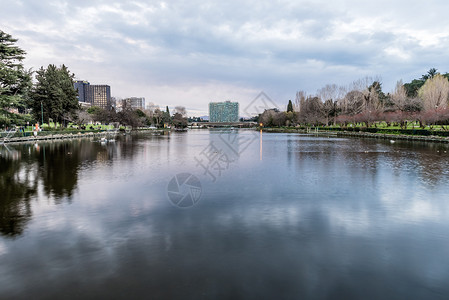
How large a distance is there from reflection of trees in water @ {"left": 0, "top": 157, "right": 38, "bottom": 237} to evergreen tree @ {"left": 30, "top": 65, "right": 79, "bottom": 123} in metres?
45.0

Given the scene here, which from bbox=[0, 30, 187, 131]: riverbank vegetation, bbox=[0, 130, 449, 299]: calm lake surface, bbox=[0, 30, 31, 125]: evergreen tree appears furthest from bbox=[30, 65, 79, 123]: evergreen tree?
bbox=[0, 130, 449, 299]: calm lake surface

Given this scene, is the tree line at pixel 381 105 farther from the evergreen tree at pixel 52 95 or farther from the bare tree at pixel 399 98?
the evergreen tree at pixel 52 95

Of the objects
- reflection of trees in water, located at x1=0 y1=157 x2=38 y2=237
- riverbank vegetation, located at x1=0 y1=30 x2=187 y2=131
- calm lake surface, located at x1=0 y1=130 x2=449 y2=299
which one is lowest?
calm lake surface, located at x1=0 y1=130 x2=449 y2=299

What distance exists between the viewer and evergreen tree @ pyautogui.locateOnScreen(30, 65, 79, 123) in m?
57.3

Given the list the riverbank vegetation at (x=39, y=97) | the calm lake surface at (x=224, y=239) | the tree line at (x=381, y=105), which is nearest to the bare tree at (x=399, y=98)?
the tree line at (x=381, y=105)

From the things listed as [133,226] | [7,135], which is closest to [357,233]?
[133,226]

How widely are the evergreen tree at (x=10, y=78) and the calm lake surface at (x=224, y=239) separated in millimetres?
26758

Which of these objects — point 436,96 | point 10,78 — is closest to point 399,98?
point 436,96

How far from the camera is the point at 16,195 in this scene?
37.5 feet

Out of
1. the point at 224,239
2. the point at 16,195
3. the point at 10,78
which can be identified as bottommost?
the point at 224,239

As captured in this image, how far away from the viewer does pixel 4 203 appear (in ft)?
34.0

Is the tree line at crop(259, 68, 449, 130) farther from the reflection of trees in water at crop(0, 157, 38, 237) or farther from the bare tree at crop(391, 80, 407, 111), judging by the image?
the reflection of trees in water at crop(0, 157, 38, 237)

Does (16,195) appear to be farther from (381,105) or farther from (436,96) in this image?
(381,105)

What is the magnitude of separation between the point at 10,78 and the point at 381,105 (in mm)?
85428
